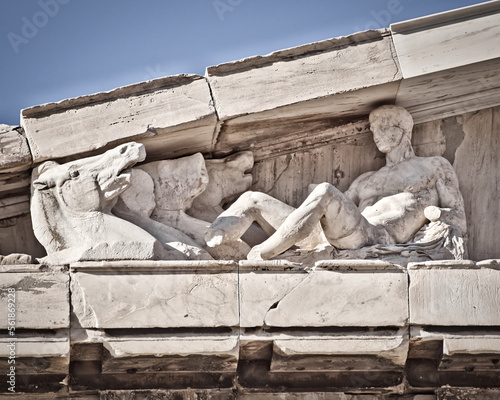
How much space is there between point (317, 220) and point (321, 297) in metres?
0.60

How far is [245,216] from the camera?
7.43m

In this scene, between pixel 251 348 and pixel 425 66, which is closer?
pixel 251 348

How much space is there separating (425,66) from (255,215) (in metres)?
1.69

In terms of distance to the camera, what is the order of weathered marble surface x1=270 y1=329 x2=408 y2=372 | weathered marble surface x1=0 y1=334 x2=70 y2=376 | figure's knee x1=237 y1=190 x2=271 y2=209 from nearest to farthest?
weathered marble surface x1=0 y1=334 x2=70 y2=376, weathered marble surface x1=270 y1=329 x2=408 y2=372, figure's knee x1=237 y1=190 x2=271 y2=209

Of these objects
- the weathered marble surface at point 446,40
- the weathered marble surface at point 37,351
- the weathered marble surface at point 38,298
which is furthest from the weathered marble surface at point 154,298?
the weathered marble surface at point 446,40

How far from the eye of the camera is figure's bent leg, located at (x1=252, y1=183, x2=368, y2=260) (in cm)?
713

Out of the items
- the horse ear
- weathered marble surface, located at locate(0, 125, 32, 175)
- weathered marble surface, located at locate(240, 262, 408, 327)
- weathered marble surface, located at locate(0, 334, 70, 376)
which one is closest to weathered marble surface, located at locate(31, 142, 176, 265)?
the horse ear

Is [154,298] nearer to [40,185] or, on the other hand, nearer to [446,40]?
[40,185]

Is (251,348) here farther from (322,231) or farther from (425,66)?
(425,66)

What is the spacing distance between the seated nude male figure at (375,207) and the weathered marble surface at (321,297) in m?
0.36

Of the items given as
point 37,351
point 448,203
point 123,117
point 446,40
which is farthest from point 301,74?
point 37,351

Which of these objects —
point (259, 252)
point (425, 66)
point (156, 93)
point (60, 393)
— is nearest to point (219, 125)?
Answer: point (156, 93)

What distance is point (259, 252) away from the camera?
723cm

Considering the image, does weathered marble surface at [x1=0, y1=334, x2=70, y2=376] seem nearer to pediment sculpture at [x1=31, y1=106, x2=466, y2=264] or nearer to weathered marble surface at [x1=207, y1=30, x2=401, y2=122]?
pediment sculpture at [x1=31, y1=106, x2=466, y2=264]
